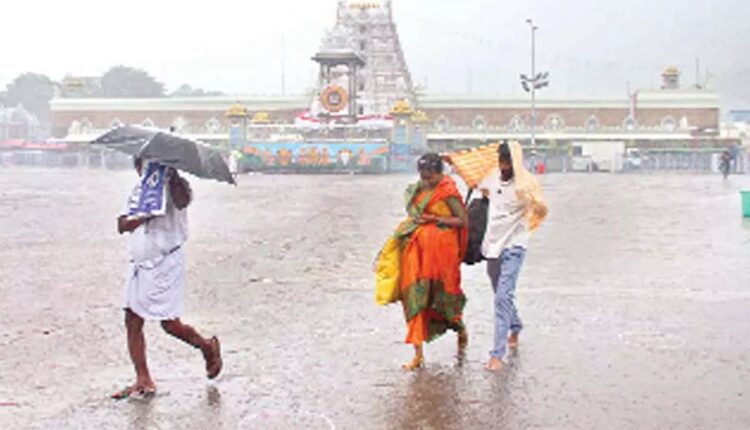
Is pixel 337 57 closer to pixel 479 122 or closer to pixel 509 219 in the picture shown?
pixel 479 122

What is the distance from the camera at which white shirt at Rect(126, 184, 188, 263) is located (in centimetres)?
524

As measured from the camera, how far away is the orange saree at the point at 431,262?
5945 mm

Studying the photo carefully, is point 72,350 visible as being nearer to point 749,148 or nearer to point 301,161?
point 301,161

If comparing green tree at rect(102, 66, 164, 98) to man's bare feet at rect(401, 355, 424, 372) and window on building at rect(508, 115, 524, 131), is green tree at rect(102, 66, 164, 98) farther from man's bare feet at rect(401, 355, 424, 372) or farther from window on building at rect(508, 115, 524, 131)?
man's bare feet at rect(401, 355, 424, 372)

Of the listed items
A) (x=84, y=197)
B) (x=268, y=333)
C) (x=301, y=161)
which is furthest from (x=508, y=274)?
(x=301, y=161)

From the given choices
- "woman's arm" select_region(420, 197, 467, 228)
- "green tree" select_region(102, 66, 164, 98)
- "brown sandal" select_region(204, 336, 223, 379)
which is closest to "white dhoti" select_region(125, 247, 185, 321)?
"brown sandal" select_region(204, 336, 223, 379)

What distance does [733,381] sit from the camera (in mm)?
A: 5551

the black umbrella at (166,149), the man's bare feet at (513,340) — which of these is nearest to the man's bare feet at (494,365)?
the man's bare feet at (513,340)

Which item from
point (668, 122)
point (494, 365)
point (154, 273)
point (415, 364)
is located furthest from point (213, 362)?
point (668, 122)

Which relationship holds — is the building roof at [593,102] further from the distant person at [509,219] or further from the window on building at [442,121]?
the distant person at [509,219]

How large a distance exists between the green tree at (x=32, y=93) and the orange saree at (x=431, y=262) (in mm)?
117162

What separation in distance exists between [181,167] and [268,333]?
2.07m

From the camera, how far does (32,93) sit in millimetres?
118375

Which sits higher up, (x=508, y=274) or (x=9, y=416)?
(x=508, y=274)
